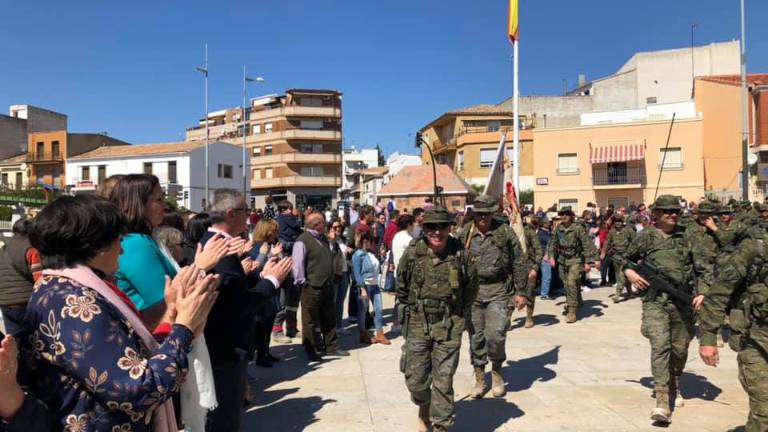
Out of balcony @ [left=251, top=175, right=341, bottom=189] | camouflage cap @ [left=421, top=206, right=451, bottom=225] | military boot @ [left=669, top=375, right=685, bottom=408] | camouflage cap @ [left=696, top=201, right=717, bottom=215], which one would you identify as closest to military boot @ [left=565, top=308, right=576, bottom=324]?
camouflage cap @ [left=696, top=201, right=717, bottom=215]

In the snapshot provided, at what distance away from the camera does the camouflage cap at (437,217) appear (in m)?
4.50

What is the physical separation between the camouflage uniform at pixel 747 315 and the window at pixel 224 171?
4786 cm

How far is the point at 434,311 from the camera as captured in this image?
174 inches

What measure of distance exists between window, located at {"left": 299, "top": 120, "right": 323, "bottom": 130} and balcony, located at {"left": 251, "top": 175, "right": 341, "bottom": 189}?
5.61m

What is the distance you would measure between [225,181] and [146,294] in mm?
48542

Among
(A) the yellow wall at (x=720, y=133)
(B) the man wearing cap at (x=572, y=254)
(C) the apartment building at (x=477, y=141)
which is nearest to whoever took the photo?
(B) the man wearing cap at (x=572, y=254)

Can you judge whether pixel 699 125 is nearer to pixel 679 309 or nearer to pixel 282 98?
pixel 679 309

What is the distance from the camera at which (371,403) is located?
208 inches

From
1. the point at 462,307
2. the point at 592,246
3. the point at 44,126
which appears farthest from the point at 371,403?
the point at 44,126

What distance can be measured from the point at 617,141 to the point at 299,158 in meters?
32.3

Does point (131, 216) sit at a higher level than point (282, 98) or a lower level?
lower

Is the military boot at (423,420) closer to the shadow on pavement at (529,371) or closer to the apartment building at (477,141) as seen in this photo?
the shadow on pavement at (529,371)

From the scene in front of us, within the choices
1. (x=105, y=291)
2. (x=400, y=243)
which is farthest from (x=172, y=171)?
(x=105, y=291)

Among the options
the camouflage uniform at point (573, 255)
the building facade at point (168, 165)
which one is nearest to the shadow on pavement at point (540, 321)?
the camouflage uniform at point (573, 255)
